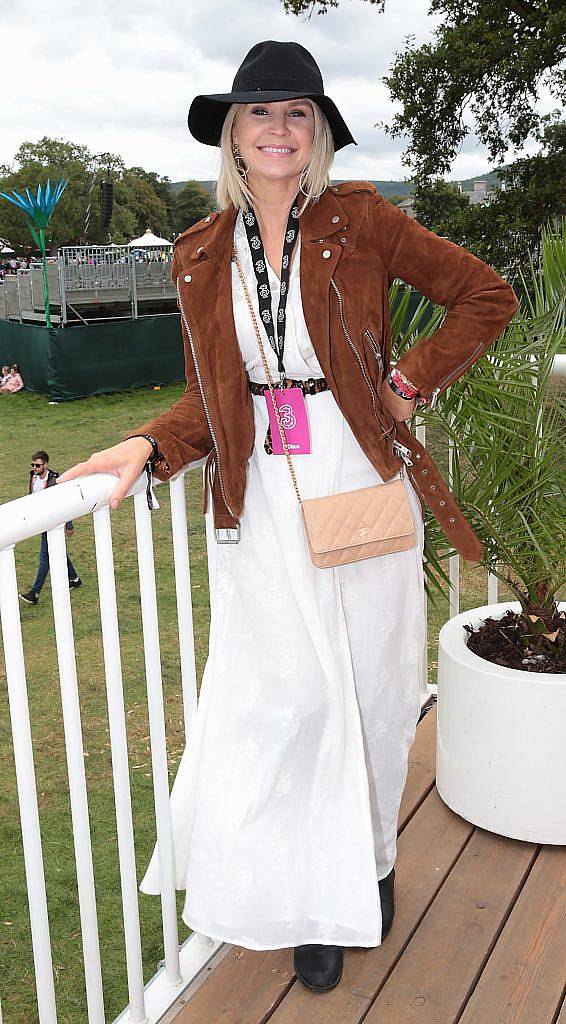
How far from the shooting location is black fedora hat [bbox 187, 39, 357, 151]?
58.7 inches

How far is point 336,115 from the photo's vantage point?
60.9 inches

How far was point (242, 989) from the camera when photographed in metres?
1.75

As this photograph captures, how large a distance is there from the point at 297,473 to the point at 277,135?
22.0 inches

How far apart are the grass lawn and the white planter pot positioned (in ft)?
2.02

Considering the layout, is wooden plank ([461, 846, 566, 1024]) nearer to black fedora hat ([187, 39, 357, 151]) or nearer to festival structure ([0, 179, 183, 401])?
black fedora hat ([187, 39, 357, 151])

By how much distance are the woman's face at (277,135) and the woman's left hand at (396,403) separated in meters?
0.40

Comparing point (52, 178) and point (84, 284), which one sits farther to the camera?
point (52, 178)

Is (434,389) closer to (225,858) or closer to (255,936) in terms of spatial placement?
(225,858)

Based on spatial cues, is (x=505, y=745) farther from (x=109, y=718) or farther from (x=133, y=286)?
(x=133, y=286)

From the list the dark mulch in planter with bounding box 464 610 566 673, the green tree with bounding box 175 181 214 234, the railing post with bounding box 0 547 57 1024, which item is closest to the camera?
the railing post with bounding box 0 547 57 1024

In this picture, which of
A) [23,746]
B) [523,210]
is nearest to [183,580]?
[23,746]

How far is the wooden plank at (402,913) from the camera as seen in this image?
5.56 ft

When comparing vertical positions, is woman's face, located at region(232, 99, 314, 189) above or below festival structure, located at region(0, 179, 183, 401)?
above

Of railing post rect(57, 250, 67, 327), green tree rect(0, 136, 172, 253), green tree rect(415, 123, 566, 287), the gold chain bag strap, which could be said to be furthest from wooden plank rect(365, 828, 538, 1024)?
green tree rect(0, 136, 172, 253)
